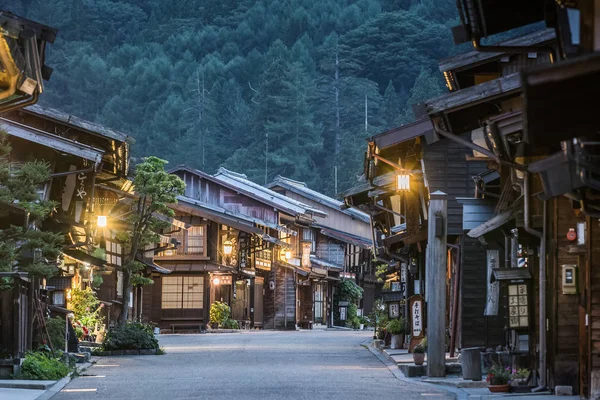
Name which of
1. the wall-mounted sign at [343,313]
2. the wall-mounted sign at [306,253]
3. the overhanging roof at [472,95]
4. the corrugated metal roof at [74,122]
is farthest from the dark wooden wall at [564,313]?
the wall-mounted sign at [343,313]

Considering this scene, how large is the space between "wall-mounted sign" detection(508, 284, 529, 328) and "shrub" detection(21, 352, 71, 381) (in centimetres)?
799

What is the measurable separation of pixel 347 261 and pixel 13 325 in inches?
2372

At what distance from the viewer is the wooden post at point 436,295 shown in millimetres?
22453

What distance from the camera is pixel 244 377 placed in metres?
21.3

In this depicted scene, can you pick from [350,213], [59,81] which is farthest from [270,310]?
[59,81]

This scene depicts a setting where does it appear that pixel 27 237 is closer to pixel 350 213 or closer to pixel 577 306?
pixel 577 306

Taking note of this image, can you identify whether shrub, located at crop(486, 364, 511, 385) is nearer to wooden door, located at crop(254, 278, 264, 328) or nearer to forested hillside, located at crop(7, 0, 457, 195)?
wooden door, located at crop(254, 278, 264, 328)

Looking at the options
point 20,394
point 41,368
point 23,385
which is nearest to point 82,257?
point 41,368

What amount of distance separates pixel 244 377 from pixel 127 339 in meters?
10.8

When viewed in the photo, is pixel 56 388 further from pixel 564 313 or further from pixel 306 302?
pixel 306 302

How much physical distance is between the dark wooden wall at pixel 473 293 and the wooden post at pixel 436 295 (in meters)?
6.16

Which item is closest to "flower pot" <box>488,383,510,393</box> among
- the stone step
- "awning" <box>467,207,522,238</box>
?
"awning" <box>467,207,522,238</box>

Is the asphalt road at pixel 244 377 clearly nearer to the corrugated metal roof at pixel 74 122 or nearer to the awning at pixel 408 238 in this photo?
the awning at pixel 408 238

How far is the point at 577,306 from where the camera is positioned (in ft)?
57.6
